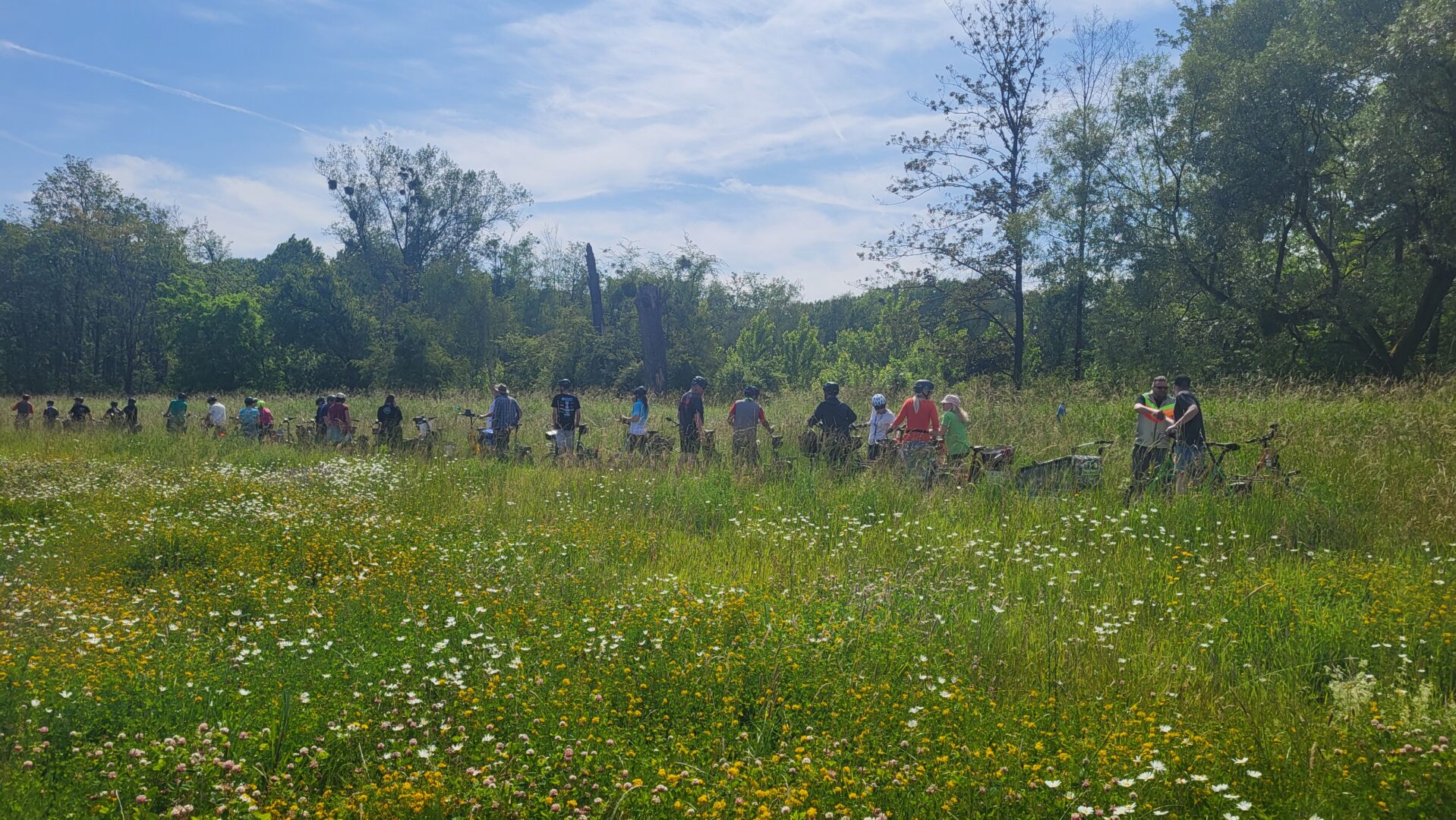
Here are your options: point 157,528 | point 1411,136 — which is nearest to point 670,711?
point 157,528

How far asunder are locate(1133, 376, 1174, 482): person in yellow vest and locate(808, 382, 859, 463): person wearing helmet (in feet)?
10.6

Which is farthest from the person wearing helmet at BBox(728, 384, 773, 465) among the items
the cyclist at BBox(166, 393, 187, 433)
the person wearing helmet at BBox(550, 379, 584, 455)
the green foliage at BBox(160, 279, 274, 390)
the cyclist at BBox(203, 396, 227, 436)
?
the green foliage at BBox(160, 279, 274, 390)

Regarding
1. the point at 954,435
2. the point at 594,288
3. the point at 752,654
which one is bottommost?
the point at 752,654

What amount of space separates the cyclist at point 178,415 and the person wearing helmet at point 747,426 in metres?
13.0

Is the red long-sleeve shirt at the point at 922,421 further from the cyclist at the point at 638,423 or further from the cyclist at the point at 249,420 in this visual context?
the cyclist at the point at 249,420

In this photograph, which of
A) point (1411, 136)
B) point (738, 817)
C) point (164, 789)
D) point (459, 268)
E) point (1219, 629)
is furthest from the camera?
point (459, 268)

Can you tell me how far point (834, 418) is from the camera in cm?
1061

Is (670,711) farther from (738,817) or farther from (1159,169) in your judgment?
(1159,169)

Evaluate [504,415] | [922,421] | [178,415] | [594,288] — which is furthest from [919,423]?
[594,288]

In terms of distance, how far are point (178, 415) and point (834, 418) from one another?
15.4 meters

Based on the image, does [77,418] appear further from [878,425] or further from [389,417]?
[878,425]

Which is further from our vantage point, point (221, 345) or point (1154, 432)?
point (221, 345)

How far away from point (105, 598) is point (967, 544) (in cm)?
615

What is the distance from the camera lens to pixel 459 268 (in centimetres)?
4862
